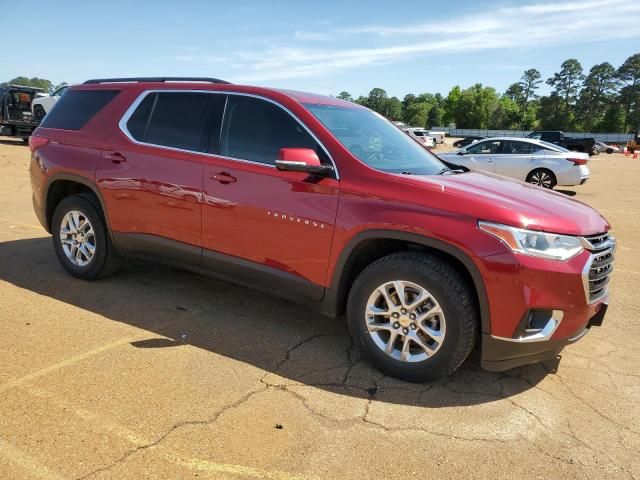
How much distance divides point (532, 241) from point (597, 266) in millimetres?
543

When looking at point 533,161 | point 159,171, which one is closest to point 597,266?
point 159,171

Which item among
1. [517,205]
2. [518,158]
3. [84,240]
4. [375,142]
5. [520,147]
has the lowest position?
[84,240]

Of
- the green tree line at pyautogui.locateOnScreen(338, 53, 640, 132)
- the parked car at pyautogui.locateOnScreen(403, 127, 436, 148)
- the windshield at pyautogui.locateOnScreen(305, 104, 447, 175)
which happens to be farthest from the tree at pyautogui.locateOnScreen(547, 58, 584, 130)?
the windshield at pyautogui.locateOnScreen(305, 104, 447, 175)

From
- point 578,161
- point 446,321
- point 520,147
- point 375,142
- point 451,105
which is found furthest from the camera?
point 451,105

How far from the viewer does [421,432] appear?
9.09ft

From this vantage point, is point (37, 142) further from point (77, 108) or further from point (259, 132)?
point (259, 132)

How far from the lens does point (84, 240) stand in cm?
481

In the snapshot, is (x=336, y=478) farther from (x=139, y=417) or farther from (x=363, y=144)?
(x=363, y=144)

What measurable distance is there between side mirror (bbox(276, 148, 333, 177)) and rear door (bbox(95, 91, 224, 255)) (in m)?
0.94

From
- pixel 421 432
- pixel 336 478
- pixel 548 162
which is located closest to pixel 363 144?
pixel 421 432

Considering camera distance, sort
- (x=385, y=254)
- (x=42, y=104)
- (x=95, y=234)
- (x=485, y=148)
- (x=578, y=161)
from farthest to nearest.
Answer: (x=42, y=104)
(x=485, y=148)
(x=578, y=161)
(x=95, y=234)
(x=385, y=254)

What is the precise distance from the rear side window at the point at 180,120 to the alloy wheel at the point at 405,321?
1.79m

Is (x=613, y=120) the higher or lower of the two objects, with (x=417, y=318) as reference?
higher

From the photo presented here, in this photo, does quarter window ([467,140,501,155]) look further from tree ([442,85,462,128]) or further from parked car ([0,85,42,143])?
tree ([442,85,462,128])
